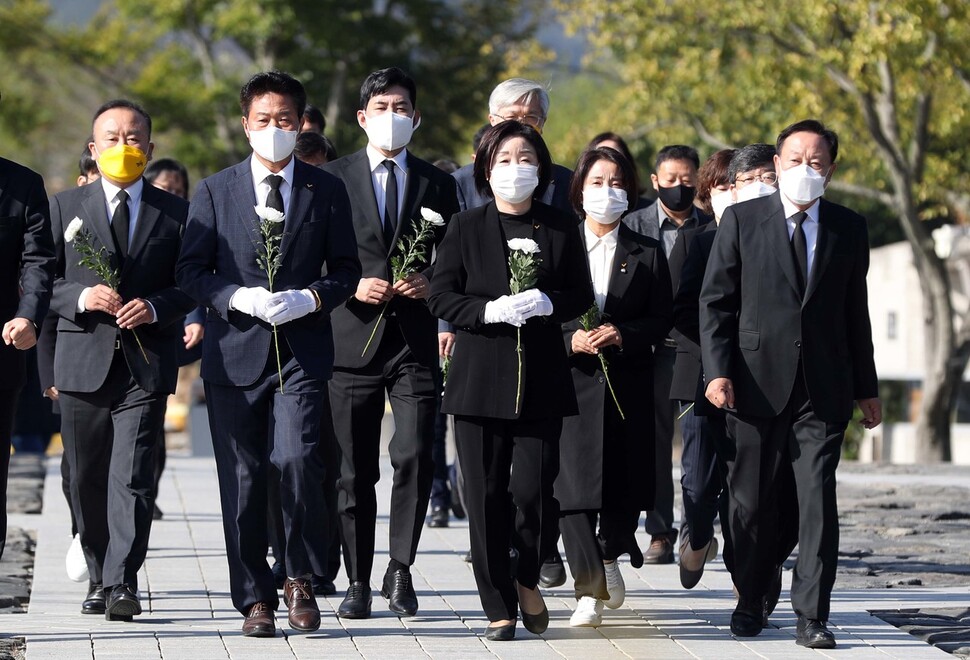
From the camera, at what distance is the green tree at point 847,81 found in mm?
22812

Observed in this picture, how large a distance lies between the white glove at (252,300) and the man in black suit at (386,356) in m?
0.82

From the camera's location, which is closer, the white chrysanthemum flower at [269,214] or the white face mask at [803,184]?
the white chrysanthemum flower at [269,214]

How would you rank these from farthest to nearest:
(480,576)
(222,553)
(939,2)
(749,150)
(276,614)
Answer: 1. (939,2)
2. (222,553)
3. (749,150)
4. (276,614)
5. (480,576)

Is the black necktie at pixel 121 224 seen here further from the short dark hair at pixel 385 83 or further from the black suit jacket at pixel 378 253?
the short dark hair at pixel 385 83

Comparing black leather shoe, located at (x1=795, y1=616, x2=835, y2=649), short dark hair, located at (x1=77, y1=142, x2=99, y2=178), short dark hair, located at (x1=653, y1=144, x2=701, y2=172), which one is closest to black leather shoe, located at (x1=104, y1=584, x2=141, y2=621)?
black leather shoe, located at (x1=795, y1=616, x2=835, y2=649)

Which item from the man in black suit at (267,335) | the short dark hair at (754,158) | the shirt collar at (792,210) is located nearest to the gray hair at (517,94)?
the short dark hair at (754,158)

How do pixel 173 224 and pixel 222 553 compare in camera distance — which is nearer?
pixel 173 224

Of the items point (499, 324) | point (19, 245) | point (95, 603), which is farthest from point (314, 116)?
point (95, 603)

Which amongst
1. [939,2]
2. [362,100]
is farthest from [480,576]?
[939,2]

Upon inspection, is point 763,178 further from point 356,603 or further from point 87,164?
point 87,164

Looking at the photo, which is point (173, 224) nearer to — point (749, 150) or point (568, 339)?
point (568, 339)

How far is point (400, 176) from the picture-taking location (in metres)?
8.42

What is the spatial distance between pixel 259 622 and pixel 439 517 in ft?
14.8

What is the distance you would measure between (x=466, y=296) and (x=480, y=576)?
3.80 feet
